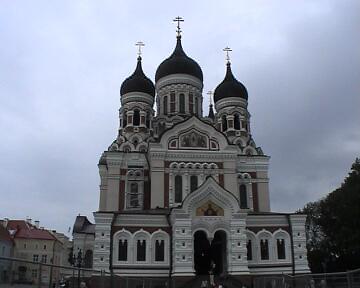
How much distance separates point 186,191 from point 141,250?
6.40 m

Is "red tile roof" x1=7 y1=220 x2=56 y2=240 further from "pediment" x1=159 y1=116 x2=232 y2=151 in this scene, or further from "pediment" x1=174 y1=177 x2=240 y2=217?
"pediment" x1=174 y1=177 x2=240 y2=217

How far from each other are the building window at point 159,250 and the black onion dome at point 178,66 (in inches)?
682

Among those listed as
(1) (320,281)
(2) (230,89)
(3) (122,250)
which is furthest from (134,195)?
(1) (320,281)

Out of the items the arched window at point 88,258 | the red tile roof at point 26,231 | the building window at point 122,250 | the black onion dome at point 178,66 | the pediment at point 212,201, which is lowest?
the building window at point 122,250

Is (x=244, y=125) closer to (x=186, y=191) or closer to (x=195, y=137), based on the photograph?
(x=195, y=137)

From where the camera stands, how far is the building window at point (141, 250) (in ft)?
108

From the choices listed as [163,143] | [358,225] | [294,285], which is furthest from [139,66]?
[294,285]

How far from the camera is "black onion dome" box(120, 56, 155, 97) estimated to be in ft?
148

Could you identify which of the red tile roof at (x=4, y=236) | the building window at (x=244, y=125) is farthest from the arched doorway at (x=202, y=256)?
the red tile roof at (x=4, y=236)

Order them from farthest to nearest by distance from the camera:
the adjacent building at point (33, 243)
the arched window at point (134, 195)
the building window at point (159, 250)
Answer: the adjacent building at point (33, 243) < the arched window at point (134, 195) < the building window at point (159, 250)

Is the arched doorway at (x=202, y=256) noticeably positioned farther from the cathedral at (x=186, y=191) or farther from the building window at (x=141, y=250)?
the building window at (x=141, y=250)

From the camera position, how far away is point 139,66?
4725cm

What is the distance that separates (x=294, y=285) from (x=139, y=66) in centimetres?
3268

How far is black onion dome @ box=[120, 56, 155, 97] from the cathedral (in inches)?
4.0
